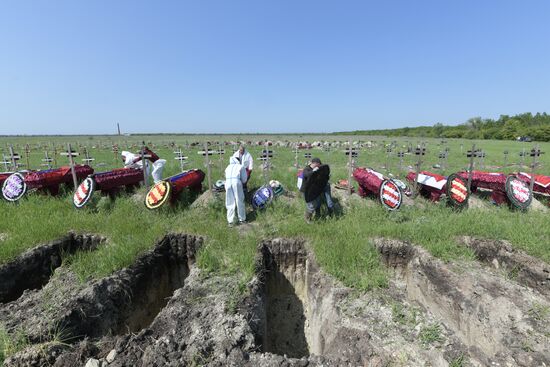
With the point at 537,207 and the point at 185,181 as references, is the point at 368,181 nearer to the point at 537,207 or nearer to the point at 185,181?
the point at 537,207

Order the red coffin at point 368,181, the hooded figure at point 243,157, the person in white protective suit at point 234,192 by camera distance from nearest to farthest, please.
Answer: the person in white protective suit at point 234,192 < the hooded figure at point 243,157 < the red coffin at point 368,181

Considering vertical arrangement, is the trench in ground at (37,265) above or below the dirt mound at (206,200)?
below

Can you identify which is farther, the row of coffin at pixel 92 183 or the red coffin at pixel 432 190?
the red coffin at pixel 432 190

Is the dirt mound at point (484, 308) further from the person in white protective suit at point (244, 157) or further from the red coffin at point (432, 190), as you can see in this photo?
the person in white protective suit at point (244, 157)

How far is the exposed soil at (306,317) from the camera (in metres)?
2.82

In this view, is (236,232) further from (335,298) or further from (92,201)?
(92,201)

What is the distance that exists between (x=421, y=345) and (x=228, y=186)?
4.73m

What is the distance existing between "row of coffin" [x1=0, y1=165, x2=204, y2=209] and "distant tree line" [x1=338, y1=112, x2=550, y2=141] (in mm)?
71144

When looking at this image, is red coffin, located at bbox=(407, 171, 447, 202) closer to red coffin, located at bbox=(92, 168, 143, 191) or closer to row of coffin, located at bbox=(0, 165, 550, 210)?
row of coffin, located at bbox=(0, 165, 550, 210)

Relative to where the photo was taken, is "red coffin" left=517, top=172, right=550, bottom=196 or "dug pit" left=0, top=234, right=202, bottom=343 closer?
"dug pit" left=0, top=234, right=202, bottom=343

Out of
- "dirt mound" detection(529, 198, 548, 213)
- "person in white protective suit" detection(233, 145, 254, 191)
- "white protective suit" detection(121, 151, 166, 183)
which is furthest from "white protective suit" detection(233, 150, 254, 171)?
"dirt mound" detection(529, 198, 548, 213)

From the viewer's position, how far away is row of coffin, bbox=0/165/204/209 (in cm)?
679

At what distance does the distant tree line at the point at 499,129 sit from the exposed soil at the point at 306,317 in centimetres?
6898

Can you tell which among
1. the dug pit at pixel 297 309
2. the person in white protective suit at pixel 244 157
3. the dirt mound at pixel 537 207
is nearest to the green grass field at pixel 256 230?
the dug pit at pixel 297 309
